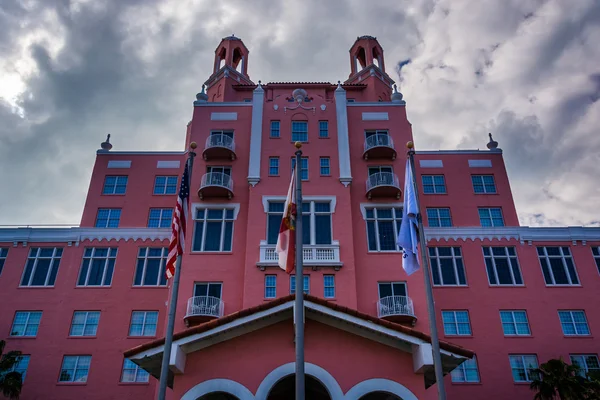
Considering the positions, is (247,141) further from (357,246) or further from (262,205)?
(357,246)

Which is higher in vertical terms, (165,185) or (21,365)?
(165,185)

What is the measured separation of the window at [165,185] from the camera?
38.2 meters

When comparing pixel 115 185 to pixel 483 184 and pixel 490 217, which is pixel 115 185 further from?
pixel 490 217

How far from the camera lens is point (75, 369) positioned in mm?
30906

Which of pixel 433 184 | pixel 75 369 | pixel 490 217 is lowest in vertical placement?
pixel 75 369

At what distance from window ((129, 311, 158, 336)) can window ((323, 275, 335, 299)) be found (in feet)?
38.7

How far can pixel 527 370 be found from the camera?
30656 millimetres

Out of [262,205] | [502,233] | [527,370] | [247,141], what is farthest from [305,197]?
[527,370]

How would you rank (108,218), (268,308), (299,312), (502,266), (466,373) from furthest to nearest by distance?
(108,218) → (502,266) → (466,373) → (268,308) → (299,312)

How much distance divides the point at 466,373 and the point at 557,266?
34.1ft

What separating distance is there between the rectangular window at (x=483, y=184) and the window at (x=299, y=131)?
1392cm

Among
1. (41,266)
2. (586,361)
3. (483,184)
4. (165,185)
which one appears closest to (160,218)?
(165,185)

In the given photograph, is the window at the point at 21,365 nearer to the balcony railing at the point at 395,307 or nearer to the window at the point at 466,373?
the balcony railing at the point at 395,307

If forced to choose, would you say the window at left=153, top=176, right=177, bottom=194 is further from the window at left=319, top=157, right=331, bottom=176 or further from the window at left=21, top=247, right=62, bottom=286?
the window at left=319, top=157, right=331, bottom=176
